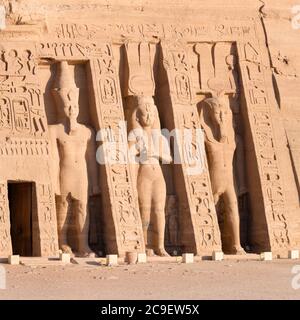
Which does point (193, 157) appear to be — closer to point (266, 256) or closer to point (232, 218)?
point (232, 218)

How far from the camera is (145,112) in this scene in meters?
17.3

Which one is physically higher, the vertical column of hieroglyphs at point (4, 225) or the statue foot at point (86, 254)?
the vertical column of hieroglyphs at point (4, 225)

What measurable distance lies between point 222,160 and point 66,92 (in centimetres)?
285

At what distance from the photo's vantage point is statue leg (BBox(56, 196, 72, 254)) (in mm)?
16828

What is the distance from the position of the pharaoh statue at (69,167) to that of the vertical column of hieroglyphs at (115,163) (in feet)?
1.13

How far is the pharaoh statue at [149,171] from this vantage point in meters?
17.2

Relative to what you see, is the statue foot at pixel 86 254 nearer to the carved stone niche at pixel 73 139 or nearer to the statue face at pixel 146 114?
the carved stone niche at pixel 73 139

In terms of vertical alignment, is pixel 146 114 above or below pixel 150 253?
above

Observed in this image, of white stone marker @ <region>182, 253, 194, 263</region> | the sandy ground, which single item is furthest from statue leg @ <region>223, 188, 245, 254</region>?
the sandy ground

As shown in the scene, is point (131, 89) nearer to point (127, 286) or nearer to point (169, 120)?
point (169, 120)

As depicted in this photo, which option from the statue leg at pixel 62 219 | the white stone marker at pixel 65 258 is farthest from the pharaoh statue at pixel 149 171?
the white stone marker at pixel 65 258

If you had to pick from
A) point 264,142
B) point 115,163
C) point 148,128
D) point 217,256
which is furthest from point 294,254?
point 115,163

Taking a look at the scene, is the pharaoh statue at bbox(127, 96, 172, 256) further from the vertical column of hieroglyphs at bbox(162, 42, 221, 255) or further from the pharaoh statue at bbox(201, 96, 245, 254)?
the pharaoh statue at bbox(201, 96, 245, 254)

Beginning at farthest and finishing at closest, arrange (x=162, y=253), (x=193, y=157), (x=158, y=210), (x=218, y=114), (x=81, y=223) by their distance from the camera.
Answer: (x=218, y=114)
(x=193, y=157)
(x=158, y=210)
(x=162, y=253)
(x=81, y=223)
